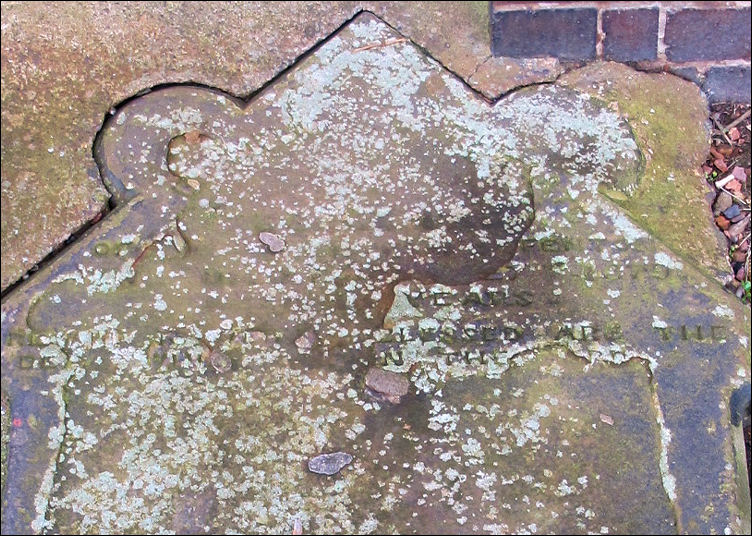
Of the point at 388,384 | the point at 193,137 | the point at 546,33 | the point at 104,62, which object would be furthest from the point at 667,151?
the point at 104,62

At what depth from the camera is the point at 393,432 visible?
96.7 inches

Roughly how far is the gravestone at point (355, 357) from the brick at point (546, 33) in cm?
52

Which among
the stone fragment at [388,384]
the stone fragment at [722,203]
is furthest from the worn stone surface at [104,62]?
the stone fragment at [388,384]

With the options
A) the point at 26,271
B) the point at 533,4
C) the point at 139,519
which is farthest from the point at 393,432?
the point at 533,4

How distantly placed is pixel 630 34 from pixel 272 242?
5.73 feet

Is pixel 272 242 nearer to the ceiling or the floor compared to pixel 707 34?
nearer to the floor

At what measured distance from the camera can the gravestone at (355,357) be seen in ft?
8.00

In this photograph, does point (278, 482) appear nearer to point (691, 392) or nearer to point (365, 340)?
point (365, 340)

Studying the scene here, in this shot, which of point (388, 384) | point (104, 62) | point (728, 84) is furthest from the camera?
point (728, 84)

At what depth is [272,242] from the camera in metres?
Result: 2.51

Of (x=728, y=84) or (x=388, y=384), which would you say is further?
(x=728, y=84)

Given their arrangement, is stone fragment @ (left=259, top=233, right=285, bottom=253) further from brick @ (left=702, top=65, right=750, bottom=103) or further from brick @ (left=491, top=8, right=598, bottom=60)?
brick @ (left=702, top=65, right=750, bottom=103)

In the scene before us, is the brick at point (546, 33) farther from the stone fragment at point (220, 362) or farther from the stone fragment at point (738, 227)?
the stone fragment at point (220, 362)

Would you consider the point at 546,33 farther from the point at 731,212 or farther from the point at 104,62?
the point at 104,62
